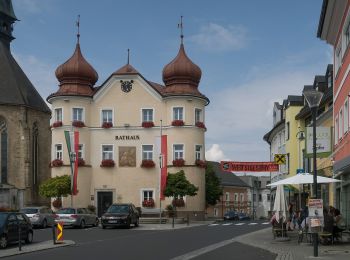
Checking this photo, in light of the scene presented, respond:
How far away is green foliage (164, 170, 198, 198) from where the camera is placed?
51600 mm

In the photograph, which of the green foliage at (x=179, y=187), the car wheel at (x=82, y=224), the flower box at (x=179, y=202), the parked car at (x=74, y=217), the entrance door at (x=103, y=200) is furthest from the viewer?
the entrance door at (x=103, y=200)

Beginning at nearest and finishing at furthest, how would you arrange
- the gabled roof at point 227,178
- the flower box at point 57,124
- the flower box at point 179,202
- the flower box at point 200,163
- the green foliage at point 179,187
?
the green foliage at point 179,187, the flower box at point 179,202, the flower box at point 200,163, the flower box at point 57,124, the gabled roof at point 227,178

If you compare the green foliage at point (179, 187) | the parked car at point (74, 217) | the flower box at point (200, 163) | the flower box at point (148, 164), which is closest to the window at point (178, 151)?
the flower box at point (200, 163)

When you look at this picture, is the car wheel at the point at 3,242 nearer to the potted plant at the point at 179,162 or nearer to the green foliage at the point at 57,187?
the green foliage at the point at 57,187

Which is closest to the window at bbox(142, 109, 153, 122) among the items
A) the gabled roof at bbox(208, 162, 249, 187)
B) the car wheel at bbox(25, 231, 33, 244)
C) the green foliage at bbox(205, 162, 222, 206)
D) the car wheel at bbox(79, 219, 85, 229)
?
the car wheel at bbox(79, 219, 85, 229)

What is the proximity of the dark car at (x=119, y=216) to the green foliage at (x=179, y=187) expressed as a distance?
1059 cm

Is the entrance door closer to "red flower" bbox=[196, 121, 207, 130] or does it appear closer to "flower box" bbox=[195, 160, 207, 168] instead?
"flower box" bbox=[195, 160, 207, 168]

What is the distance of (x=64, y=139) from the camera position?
56250 millimetres

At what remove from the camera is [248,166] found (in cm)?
3819

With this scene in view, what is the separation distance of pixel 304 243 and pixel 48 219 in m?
24.3

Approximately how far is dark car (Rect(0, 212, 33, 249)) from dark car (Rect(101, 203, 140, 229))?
14129 millimetres

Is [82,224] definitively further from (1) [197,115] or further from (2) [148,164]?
(1) [197,115]

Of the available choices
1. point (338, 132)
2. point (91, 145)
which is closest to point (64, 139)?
point (91, 145)

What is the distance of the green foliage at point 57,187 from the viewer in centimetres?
5366
